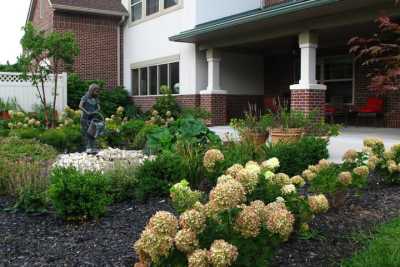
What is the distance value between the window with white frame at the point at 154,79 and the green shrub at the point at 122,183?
11.5m

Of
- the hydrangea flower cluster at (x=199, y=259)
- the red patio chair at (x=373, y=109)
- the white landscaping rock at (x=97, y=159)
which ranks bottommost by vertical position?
the white landscaping rock at (x=97, y=159)

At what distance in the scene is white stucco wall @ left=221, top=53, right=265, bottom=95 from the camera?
53.8 ft

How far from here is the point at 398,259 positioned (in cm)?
303

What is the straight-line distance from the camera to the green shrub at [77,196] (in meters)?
4.39

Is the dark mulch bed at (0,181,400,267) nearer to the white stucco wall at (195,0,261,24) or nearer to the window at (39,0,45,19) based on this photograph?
the white stucco wall at (195,0,261,24)

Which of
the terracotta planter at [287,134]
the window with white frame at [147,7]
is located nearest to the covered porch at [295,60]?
the terracotta planter at [287,134]

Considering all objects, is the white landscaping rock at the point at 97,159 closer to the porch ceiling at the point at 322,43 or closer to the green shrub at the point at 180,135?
the green shrub at the point at 180,135

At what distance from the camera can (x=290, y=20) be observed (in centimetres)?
1180

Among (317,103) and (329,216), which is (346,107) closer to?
(317,103)

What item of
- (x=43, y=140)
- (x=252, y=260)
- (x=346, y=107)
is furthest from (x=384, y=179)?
(x=346, y=107)

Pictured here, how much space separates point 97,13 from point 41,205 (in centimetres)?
1541

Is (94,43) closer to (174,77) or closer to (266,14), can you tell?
(174,77)

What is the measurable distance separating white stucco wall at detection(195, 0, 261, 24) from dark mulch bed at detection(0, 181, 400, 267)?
11.7m

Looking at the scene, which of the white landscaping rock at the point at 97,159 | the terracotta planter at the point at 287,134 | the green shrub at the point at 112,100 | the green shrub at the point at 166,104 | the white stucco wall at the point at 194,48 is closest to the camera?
the white landscaping rock at the point at 97,159
